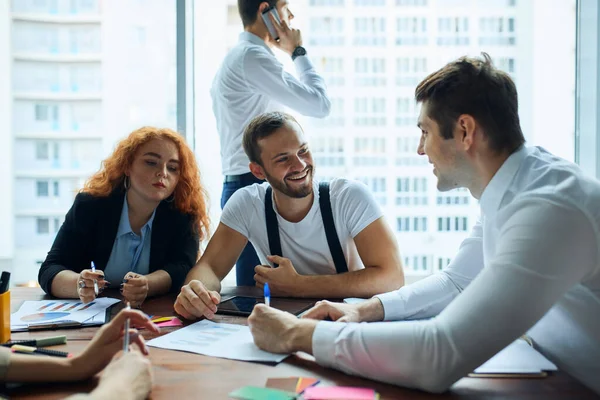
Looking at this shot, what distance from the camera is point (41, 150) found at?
119 inches

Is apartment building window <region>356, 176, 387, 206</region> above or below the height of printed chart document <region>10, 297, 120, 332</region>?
above

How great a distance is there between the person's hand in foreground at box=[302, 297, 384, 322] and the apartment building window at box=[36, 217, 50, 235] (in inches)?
86.3

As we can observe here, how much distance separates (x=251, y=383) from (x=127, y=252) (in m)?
1.18

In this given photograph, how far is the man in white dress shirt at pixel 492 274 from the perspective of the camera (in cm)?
97

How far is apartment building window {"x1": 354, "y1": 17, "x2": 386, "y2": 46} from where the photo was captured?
113 inches

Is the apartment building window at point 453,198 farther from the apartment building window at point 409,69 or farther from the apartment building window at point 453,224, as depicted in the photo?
the apartment building window at point 409,69

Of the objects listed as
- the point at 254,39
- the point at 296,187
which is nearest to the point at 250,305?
the point at 296,187

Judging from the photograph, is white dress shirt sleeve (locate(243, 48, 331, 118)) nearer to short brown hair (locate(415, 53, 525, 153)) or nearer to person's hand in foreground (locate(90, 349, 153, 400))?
short brown hair (locate(415, 53, 525, 153))

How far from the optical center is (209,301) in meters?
1.49

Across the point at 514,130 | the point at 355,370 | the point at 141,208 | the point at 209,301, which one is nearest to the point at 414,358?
the point at 355,370

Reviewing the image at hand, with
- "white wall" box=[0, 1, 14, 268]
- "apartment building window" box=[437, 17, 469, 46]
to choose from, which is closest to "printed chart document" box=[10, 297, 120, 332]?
"white wall" box=[0, 1, 14, 268]

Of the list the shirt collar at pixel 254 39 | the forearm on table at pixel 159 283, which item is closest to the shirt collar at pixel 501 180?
the forearm on table at pixel 159 283

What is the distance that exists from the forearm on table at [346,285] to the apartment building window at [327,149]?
1.18 m

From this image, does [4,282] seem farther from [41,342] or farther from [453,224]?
[453,224]
